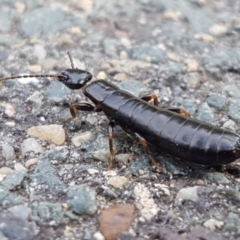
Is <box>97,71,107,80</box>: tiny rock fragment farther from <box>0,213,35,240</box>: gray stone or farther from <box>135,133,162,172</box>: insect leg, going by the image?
<box>0,213,35,240</box>: gray stone

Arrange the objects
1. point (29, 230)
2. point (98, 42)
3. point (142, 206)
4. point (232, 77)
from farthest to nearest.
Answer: point (98, 42), point (232, 77), point (142, 206), point (29, 230)

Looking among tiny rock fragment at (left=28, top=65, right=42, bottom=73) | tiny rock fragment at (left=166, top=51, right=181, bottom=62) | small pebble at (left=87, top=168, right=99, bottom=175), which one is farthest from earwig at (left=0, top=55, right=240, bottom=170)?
tiny rock fragment at (left=166, top=51, right=181, bottom=62)

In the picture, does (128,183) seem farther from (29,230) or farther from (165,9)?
(165,9)

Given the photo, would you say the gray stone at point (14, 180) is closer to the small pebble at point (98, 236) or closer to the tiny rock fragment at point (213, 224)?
the small pebble at point (98, 236)

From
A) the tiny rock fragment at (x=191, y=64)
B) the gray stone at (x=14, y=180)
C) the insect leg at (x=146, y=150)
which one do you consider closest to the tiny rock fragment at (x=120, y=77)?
the tiny rock fragment at (x=191, y=64)

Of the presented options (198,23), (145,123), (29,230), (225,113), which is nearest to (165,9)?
(198,23)
